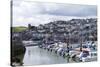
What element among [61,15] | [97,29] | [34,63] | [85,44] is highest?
[61,15]

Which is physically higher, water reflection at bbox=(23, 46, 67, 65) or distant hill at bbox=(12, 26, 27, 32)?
distant hill at bbox=(12, 26, 27, 32)

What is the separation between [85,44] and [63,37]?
13.6 inches

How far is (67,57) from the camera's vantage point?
2.51 meters

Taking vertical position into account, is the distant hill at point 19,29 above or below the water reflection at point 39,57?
above

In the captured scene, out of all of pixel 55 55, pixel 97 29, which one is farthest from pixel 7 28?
pixel 97 29

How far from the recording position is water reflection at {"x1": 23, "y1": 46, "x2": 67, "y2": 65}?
234cm

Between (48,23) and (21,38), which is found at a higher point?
(48,23)

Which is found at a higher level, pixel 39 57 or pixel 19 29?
pixel 19 29

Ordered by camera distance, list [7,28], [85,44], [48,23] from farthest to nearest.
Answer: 1. [85,44]
2. [48,23]
3. [7,28]

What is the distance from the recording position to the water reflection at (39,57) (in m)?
2.34

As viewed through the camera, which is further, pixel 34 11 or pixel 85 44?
pixel 85 44

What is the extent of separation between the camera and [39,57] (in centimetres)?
239

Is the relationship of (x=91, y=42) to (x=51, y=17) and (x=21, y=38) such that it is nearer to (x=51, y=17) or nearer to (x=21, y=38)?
(x=51, y=17)

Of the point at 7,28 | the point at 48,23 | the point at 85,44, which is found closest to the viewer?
the point at 7,28
